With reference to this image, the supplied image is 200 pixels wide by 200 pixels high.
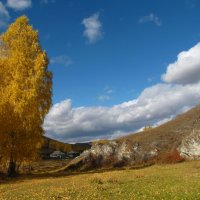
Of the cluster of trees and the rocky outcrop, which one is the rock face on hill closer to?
the rocky outcrop

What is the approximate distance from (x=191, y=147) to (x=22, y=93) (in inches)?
1393

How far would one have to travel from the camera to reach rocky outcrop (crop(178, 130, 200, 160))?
2800 inches

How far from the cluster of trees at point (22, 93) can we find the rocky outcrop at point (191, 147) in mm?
29811

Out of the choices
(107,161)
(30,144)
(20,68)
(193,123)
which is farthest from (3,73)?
(193,123)

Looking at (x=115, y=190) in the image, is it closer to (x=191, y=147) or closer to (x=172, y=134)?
(x=191, y=147)

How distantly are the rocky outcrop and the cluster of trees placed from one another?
29.8 metres

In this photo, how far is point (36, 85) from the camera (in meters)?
53.2

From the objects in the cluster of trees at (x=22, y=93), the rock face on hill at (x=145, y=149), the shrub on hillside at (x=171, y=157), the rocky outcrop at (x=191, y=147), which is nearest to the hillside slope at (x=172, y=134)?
the rock face on hill at (x=145, y=149)

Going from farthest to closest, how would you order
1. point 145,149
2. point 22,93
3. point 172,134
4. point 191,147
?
point 172,134 < point 145,149 < point 191,147 < point 22,93

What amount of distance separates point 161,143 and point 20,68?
39.6 meters

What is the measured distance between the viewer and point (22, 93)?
5106cm

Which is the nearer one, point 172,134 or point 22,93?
point 22,93

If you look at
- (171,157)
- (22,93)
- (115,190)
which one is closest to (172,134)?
(171,157)

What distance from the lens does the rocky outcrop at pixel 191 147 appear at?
71.1 m
